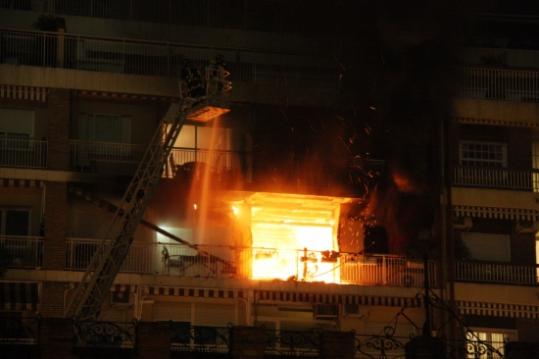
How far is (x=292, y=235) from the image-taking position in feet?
168

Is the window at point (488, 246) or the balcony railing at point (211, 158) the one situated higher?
the balcony railing at point (211, 158)

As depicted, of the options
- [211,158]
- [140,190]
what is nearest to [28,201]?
[140,190]

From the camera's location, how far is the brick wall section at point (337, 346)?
104ft

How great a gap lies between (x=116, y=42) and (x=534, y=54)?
13445mm

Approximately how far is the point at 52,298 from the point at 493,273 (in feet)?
43.3

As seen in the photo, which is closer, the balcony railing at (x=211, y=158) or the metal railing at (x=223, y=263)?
the metal railing at (x=223, y=263)

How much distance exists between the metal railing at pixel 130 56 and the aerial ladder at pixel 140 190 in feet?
10.4

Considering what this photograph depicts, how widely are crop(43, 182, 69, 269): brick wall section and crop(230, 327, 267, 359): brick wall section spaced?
1719 cm

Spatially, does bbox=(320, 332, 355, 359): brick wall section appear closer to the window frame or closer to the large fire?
the large fire

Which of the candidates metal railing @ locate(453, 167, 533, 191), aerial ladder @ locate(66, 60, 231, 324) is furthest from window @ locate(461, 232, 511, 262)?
aerial ladder @ locate(66, 60, 231, 324)

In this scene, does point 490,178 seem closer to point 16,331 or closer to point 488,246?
point 488,246

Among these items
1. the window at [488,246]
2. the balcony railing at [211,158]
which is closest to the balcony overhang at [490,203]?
the window at [488,246]

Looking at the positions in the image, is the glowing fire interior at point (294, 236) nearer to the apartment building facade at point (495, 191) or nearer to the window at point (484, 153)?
the apartment building facade at point (495, 191)

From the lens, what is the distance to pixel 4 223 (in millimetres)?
48969
